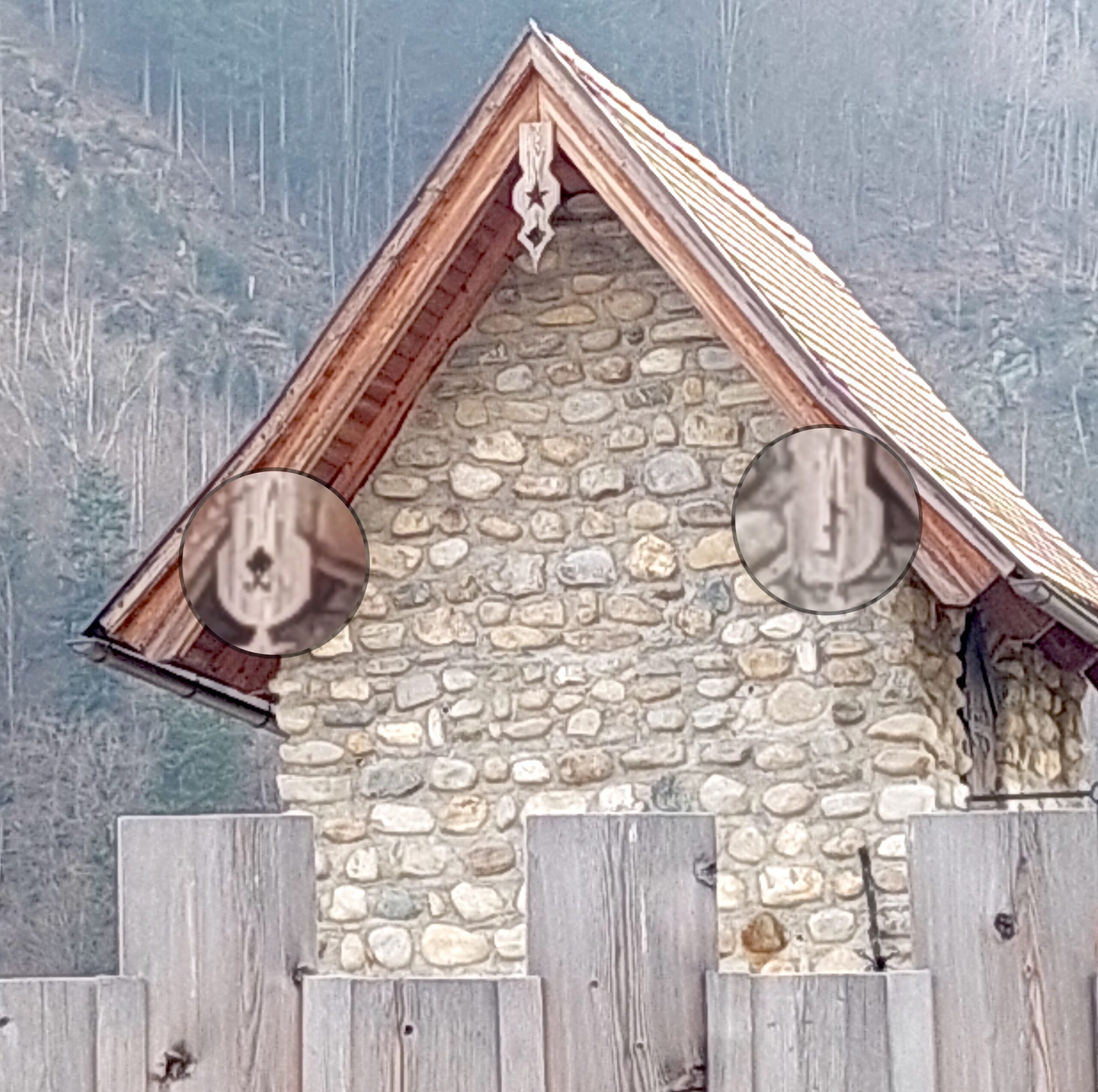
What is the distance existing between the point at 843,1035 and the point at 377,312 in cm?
491

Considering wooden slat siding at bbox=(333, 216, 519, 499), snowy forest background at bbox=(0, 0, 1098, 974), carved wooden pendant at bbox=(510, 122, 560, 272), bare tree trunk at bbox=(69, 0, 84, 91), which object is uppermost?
bare tree trunk at bbox=(69, 0, 84, 91)

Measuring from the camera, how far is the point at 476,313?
23.4ft

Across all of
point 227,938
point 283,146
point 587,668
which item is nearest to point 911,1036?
point 227,938

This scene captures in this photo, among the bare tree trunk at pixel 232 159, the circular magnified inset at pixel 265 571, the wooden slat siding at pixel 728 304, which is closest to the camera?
the wooden slat siding at pixel 728 304

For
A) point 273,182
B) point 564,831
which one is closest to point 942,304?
point 273,182

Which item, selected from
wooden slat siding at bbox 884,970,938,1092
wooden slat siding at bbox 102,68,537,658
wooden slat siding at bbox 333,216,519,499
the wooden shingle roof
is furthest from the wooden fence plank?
wooden slat siding at bbox 333,216,519,499

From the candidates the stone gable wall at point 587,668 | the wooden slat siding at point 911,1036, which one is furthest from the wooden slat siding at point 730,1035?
the stone gable wall at point 587,668

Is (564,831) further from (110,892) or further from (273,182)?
(273,182)

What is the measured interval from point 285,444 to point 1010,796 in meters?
2.52

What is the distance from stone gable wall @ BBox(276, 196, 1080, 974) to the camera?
21.4ft

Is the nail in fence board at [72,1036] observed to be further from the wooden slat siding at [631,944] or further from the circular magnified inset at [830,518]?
the circular magnified inset at [830,518]

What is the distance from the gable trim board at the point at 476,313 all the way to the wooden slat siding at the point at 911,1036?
13.3ft

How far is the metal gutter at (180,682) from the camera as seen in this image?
23.4 ft

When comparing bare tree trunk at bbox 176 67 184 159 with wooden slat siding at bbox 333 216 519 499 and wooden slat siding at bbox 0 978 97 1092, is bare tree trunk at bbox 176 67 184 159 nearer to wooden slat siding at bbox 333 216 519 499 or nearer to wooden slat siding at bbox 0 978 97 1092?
wooden slat siding at bbox 333 216 519 499
